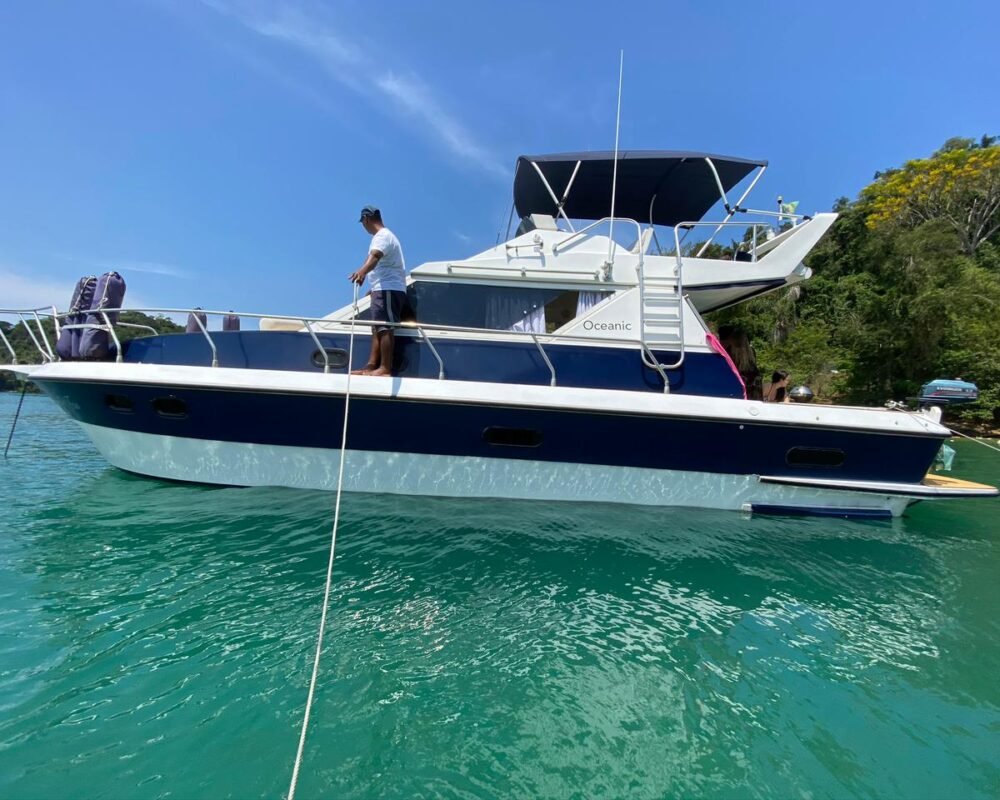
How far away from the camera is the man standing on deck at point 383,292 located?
15.3ft

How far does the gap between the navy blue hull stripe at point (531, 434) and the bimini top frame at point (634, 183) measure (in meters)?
2.71

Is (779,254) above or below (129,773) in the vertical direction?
above

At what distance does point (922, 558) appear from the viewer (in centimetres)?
408

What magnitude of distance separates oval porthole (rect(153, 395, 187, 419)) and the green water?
1.02 meters

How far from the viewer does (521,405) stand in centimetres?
454

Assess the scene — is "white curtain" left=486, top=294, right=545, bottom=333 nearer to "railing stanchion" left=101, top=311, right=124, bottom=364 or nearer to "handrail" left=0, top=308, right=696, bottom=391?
"handrail" left=0, top=308, right=696, bottom=391

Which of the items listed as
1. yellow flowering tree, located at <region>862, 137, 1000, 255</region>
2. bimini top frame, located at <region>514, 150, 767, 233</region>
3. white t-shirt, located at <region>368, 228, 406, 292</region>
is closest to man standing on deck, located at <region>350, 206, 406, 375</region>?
white t-shirt, located at <region>368, 228, 406, 292</region>

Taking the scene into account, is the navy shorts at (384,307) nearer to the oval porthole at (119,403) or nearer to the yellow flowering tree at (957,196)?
the oval porthole at (119,403)

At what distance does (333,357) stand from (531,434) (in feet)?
7.07

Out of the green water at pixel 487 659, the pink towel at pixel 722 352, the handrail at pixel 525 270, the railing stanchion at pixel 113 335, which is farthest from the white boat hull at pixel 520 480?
the handrail at pixel 525 270

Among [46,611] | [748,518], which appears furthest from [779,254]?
[46,611]

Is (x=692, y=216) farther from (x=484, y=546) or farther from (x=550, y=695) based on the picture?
(x=550, y=695)

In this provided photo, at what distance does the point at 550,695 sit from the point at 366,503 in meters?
2.96

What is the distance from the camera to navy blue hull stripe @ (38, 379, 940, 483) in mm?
4578
